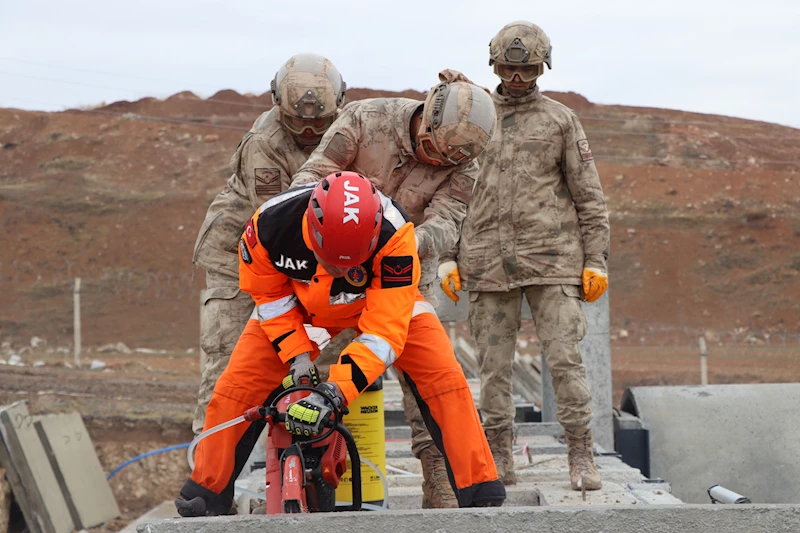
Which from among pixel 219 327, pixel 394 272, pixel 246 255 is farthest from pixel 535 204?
pixel 246 255

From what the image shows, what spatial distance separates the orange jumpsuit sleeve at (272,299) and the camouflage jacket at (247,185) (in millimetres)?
1333

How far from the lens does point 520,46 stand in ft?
20.9

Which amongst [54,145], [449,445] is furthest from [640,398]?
[54,145]

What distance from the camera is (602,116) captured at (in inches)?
1711

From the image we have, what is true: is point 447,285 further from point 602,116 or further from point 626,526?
point 602,116

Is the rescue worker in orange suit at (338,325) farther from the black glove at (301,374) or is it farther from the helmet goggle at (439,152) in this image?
the helmet goggle at (439,152)

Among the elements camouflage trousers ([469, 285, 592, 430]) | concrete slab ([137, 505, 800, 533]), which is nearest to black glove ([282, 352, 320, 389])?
concrete slab ([137, 505, 800, 533])

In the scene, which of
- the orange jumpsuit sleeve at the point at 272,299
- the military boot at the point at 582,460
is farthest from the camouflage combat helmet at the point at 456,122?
the military boot at the point at 582,460

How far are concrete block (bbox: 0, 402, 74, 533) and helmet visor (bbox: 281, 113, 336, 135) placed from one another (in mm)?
5988

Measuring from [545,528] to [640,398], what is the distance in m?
5.60

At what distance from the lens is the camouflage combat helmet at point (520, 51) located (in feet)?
20.9

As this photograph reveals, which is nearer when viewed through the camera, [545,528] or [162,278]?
[545,528]

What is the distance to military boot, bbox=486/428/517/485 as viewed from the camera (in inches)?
249

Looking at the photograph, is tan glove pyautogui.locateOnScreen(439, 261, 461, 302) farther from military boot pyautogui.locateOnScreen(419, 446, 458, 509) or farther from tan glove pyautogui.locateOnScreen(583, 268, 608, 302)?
military boot pyautogui.locateOnScreen(419, 446, 458, 509)
